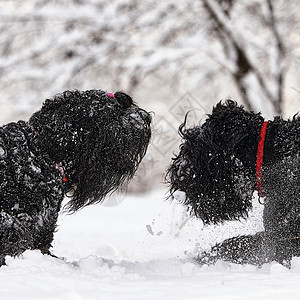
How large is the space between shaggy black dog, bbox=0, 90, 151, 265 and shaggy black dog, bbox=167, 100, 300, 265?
0.48 meters

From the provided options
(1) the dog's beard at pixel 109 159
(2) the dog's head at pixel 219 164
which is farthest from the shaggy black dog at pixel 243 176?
(1) the dog's beard at pixel 109 159

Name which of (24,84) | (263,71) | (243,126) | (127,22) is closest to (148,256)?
(243,126)

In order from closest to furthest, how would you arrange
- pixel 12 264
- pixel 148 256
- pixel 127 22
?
pixel 12 264, pixel 148 256, pixel 127 22

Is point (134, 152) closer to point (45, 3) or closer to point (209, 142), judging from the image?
point (209, 142)

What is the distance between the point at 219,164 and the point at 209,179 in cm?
16

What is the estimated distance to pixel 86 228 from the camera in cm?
695

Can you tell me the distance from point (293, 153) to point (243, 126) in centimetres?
43

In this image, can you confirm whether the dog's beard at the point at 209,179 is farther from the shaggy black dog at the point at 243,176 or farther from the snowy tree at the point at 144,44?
the snowy tree at the point at 144,44

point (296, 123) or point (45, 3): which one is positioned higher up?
point (45, 3)

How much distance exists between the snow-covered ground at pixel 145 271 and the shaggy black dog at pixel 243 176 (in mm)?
336

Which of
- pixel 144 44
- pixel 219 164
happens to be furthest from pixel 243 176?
pixel 144 44

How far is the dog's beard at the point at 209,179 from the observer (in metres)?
4.04

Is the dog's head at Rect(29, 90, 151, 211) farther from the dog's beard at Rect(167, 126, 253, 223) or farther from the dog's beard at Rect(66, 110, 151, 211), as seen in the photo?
the dog's beard at Rect(167, 126, 253, 223)

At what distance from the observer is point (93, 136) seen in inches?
148
